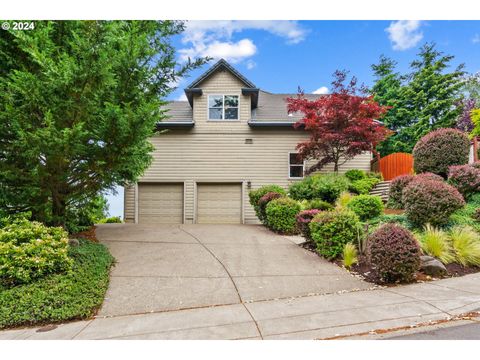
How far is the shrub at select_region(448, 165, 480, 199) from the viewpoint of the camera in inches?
339

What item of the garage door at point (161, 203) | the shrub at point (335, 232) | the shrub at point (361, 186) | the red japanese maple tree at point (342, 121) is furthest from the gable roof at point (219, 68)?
the shrub at point (335, 232)

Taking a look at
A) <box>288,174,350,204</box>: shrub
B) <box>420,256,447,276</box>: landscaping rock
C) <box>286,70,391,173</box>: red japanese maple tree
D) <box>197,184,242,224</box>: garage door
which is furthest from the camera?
<box>197,184,242,224</box>: garage door

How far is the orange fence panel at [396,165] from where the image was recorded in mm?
13780

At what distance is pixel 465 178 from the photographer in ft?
28.5

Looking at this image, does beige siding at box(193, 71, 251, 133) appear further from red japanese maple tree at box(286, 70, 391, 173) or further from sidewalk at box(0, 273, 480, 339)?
sidewalk at box(0, 273, 480, 339)

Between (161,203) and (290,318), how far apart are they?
10.4m

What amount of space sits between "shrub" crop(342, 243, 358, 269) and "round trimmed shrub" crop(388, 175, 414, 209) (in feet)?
11.8

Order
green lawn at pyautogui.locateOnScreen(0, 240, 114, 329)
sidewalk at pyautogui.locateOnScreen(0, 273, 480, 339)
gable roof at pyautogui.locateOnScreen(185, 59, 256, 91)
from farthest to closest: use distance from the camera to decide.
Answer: gable roof at pyautogui.locateOnScreen(185, 59, 256, 91), green lawn at pyautogui.locateOnScreen(0, 240, 114, 329), sidewalk at pyautogui.locateOnScreen(0, 273, 480, 339)

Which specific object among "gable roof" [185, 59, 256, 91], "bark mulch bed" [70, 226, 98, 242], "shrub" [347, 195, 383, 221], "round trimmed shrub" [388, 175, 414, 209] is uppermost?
"gable roof" [185, 59, 256, 91]

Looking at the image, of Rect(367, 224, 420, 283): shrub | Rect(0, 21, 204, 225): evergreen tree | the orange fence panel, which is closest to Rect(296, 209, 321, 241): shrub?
Rect(367, 224, 420, 283): shrub

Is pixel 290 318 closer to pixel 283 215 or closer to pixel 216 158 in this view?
pixel 283 215

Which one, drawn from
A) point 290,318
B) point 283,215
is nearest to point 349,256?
point 290,318

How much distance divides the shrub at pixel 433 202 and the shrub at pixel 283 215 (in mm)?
3183
